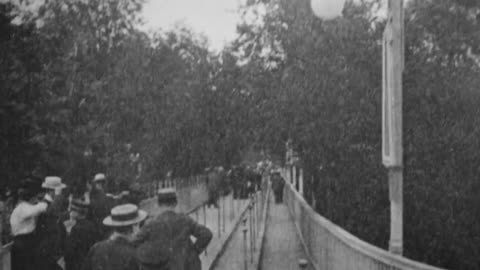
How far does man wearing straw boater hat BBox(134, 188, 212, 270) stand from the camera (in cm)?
707

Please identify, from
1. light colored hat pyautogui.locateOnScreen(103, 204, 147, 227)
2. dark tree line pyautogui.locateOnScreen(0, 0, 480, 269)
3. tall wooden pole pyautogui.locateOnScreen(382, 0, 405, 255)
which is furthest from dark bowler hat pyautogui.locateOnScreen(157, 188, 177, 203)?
dark tree line pyautogui.locateOnScreen(0, 0, 480, 269)

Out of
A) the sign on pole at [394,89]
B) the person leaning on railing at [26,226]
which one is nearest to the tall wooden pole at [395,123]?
the sign on pole at [394,89]

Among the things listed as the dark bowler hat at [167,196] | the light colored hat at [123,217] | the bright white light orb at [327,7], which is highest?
the bright white light orb at [327,7]

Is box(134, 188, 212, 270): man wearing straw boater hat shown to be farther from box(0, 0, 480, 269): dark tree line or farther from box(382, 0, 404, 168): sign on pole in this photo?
box(0, 0, 480, 269): dark tree line

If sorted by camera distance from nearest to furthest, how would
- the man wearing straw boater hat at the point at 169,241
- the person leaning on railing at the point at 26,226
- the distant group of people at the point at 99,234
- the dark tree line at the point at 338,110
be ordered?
the distant group of people at the point at 99,234
the man wearing straw boater hat at the point at 169,241
the person leaning on railing at the point at 26,226
the dark tree line at the point at 338,110

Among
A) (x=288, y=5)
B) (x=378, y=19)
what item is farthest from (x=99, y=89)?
(x=378, y=19)

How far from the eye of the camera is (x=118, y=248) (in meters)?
5.95

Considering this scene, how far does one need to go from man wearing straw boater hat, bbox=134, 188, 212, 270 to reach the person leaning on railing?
1942mm

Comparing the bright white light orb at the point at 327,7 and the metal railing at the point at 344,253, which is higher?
the bright white light orb at the point at 327,7

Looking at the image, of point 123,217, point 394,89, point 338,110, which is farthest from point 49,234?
point 338,110

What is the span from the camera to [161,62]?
38344 mm

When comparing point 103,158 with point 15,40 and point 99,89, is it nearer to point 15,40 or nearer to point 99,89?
point 99,89

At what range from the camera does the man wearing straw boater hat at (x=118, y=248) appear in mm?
5918

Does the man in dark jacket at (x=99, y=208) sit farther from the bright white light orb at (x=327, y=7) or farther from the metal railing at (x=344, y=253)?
the bright white light orb at (x=327, y=7)
